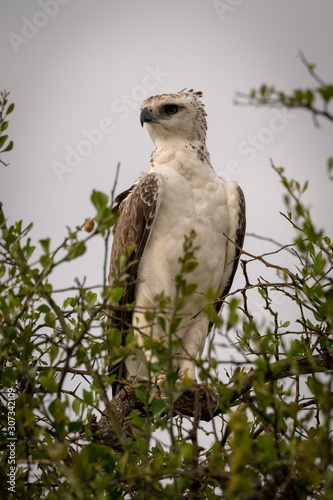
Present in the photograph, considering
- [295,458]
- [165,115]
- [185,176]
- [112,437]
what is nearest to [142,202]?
[185,176]

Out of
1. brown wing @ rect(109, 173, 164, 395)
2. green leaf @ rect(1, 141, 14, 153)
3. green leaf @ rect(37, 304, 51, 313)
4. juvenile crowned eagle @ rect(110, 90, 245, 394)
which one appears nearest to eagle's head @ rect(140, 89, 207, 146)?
juvenile crowned eagle @ rect(110, 90, 245, 394)

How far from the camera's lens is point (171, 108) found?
5.73 meters

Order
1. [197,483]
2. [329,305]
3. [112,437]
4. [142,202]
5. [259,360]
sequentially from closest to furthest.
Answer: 1. [329,305]
2. [259,360]
3. [197,483]
4. [112,437]
5. [142,202]

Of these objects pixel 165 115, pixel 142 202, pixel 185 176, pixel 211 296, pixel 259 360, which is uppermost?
pixel 165 115

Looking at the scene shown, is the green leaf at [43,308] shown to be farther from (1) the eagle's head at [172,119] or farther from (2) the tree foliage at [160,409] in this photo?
(1) the eagle's head at [172,119]

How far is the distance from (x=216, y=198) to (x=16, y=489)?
326 cm

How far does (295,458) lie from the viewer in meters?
2.21

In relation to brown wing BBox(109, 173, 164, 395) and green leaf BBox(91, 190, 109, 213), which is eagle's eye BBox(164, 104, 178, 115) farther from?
A: green leaf BBox(91, 190, 109, 213)

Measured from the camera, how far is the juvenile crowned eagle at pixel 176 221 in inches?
198

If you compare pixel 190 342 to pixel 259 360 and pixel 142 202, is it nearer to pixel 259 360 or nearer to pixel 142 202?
pixel 142 202

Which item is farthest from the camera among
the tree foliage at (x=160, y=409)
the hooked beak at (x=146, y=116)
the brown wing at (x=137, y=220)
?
the hooked beak at (x=146, y=116)

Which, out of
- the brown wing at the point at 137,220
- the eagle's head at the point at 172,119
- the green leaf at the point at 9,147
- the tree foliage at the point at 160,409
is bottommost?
the tree foliage at the point at 160,409

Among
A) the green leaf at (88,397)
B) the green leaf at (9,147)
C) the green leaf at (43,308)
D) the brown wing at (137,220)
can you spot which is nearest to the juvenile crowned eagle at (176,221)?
the brown wing at (137,220)

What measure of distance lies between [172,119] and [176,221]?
1.17 m
